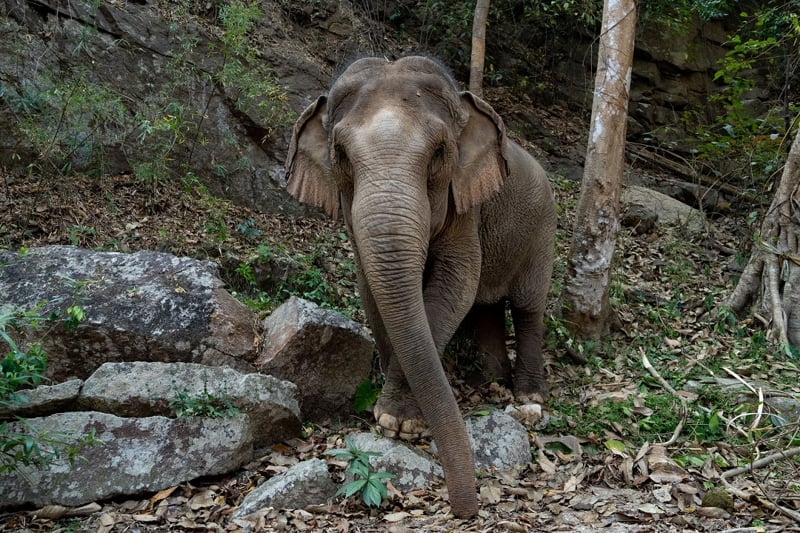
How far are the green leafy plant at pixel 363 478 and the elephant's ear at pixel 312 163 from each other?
6.07ft

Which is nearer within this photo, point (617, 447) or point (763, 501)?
point (763, 501)

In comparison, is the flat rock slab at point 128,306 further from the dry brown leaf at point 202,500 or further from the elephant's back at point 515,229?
the elephant's back at point 515,229

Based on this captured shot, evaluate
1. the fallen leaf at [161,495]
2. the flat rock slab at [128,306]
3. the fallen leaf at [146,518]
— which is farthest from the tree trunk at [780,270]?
the fallen leaf at [146,518]

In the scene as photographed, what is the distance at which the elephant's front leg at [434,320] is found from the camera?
534cm

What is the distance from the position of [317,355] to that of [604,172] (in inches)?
153

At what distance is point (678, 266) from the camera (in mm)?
Result: 9875

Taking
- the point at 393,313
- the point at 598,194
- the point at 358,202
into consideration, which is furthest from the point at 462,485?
the point at 598,194

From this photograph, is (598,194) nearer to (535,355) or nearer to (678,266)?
(535,355)

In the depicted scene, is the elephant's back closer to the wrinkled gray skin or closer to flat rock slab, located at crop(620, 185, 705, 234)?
the wrinkled gray skin

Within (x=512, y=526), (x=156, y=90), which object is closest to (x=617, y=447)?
(x=512, y=526)

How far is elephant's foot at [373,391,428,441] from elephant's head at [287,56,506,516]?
34.6 inches

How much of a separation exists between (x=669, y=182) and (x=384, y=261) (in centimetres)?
1115

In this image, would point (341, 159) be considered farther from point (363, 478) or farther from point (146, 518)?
point (146, 518)

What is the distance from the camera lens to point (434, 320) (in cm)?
560
